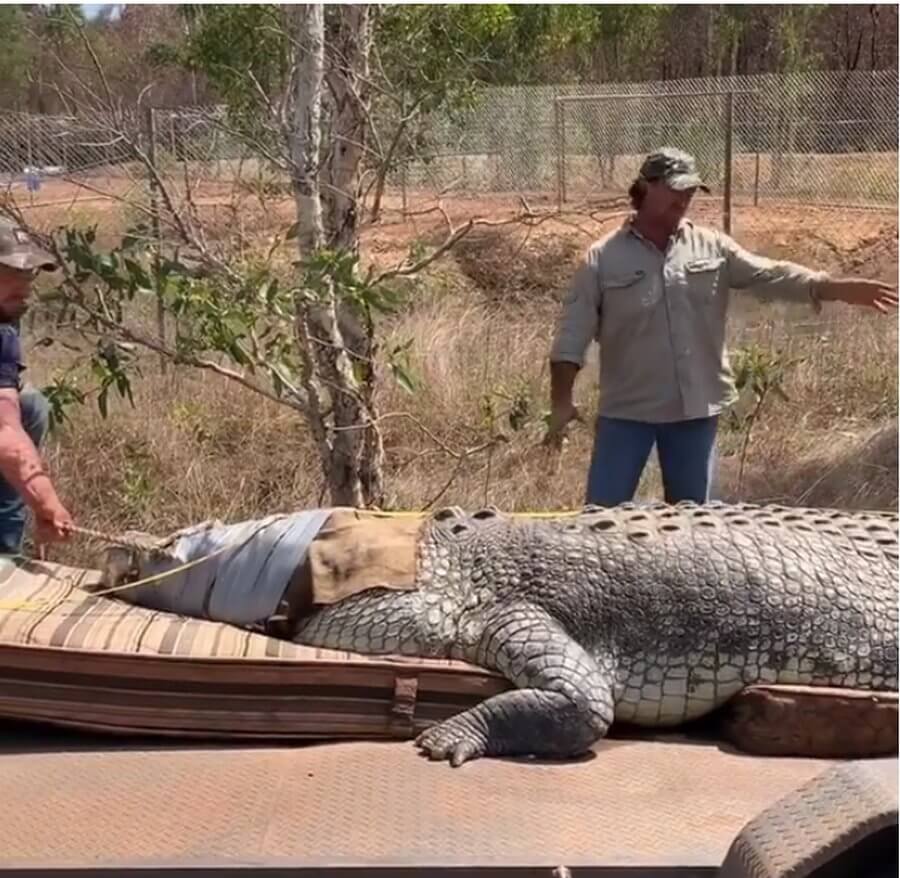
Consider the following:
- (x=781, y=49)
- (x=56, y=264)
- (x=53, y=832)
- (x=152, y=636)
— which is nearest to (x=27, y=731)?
(x=152, y=636)

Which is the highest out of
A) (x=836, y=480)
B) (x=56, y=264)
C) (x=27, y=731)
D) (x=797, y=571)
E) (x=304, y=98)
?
(x=304, y=98)

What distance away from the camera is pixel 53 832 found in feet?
8.13

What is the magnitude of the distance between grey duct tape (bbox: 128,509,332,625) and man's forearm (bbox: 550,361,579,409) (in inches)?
47.3

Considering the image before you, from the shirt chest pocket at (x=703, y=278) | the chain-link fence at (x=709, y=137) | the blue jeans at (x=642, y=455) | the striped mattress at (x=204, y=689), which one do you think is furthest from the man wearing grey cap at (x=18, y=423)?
the chain-link fence at (x=709, y=137)

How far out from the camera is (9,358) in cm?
410

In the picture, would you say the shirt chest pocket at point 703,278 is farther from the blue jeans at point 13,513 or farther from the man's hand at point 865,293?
the blue jeans at point 13,513

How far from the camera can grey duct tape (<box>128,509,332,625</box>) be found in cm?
365

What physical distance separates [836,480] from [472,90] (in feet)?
9.06

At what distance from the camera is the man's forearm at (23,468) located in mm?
3705

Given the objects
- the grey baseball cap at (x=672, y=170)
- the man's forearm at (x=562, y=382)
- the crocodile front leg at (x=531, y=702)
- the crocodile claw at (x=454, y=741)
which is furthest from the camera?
the man's forearm at (x=562, y=382)

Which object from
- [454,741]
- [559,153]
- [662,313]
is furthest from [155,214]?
[559,153]

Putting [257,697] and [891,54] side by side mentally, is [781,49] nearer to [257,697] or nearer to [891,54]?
[891,54]

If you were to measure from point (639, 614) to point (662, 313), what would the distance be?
1.49 metres

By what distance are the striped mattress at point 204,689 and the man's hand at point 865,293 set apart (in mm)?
2086
